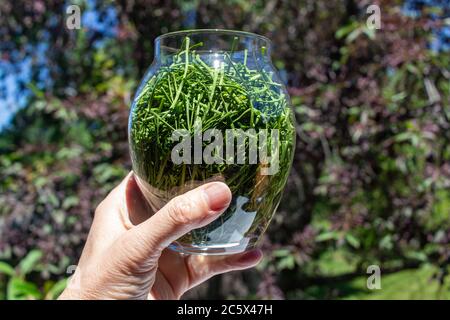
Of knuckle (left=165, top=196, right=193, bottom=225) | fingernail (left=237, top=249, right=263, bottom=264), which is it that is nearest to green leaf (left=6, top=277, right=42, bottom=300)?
fingernail (left=237, top=249, right=263, bottom=264)

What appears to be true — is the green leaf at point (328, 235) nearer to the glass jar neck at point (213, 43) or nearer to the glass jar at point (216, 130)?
the glass jar at point (216, 130)

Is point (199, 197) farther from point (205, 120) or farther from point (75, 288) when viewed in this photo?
point (75, 288)

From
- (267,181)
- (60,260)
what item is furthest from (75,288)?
(60,260)

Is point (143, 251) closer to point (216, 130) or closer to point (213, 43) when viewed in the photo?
point (216, 130)

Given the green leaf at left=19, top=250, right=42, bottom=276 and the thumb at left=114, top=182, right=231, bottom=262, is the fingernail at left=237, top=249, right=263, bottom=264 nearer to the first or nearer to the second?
the thumb at left=114, top=182, right=231, bottom=262

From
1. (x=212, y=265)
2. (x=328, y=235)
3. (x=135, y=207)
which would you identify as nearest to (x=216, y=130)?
(x=135, y=207)
